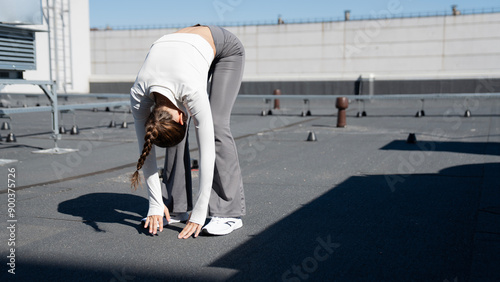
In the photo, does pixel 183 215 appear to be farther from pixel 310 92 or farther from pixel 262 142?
pixel 310 92

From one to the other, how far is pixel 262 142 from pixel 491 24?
29121 mm

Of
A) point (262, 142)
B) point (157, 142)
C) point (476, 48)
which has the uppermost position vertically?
point (476, 48)

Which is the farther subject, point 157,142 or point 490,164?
point 490,164

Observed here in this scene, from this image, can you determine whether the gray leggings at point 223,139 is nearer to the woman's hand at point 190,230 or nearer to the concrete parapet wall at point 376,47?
the woman's hand at point 190,230

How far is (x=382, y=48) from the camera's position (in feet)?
115

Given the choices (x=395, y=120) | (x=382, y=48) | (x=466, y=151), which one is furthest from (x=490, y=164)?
(x=382, y=48)

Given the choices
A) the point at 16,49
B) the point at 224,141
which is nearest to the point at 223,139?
the point at 224,141

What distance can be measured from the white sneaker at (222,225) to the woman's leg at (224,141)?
38 mm

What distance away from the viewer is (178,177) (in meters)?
3.96

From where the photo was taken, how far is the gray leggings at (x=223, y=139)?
377cm

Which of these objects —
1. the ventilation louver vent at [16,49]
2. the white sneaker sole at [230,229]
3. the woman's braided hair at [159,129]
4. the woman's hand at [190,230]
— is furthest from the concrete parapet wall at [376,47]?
the woman's braided hair at [159,129]

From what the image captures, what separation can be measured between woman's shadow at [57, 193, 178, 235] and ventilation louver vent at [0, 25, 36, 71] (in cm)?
327

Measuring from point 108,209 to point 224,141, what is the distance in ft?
4.62

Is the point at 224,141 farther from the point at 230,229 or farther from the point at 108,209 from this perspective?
the point at 108,209
